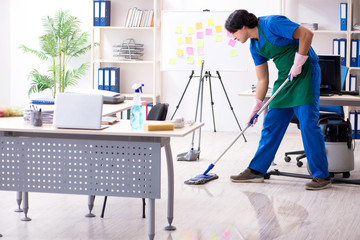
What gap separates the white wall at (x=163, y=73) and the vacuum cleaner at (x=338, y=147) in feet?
7.97

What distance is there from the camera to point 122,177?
3129 millimetres

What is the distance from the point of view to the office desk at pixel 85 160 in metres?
3.08

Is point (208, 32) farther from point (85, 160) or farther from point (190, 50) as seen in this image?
point (85, 160)

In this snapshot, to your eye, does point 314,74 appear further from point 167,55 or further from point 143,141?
point 167,55

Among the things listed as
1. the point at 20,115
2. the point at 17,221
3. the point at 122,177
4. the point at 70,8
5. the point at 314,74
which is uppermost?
the point at 70,8

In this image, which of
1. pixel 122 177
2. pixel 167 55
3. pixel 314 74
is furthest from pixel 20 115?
pixel 167 55

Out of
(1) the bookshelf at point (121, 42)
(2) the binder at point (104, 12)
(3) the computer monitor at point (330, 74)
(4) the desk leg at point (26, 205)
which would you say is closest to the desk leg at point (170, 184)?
(4) the desk leg at point (26, 205)

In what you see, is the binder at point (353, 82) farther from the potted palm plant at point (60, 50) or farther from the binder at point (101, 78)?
the potted palm plant at point (60, 50)

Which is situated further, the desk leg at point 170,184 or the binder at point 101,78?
the binder at point 101,78

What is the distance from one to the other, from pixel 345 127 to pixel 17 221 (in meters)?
2.53

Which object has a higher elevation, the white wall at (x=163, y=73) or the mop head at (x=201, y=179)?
the white wall at (x=163, y=73)

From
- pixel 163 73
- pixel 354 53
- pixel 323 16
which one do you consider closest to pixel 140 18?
pixel 163 73

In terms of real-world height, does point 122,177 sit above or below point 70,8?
below

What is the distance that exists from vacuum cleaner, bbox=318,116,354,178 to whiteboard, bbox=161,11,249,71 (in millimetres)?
1873
